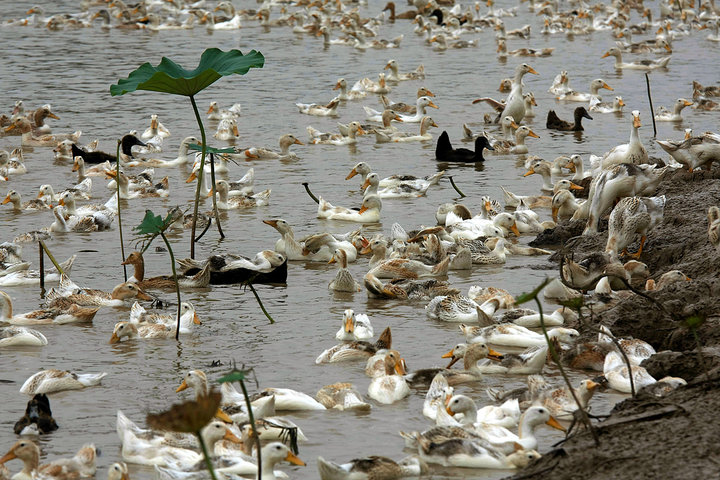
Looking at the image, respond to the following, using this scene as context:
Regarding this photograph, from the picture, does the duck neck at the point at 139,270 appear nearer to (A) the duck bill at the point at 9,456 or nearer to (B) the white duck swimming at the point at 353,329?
(B) the white duck swimming at the point at 353,329

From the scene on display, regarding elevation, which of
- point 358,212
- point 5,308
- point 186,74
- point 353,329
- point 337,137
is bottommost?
point 337,137

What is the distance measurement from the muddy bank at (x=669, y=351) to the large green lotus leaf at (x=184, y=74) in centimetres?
417

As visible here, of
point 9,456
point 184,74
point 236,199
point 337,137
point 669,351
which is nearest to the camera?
point 9,456

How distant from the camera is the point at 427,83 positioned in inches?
1096

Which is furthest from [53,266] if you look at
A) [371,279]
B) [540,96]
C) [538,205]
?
[540,96]

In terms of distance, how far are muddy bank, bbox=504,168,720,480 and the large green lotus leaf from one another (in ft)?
13.7

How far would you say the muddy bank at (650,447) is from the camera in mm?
6078

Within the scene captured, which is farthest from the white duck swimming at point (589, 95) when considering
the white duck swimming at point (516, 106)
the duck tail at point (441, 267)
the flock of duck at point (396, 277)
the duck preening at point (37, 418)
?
the duck preening at point (37, 418)

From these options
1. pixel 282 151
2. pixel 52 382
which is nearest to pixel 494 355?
pixel 52 382

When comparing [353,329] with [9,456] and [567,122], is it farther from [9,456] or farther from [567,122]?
[567,122]

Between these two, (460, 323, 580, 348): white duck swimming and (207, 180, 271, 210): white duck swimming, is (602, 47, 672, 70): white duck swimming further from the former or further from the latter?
(460, 323, 580, 348): white duck swimming

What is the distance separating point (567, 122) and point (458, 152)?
387 cm

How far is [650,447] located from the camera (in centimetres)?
633

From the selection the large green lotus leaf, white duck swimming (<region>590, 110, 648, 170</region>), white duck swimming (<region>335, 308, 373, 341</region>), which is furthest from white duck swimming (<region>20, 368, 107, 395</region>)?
white duck swimming (<region>590, 110, 648, 170</region>)
